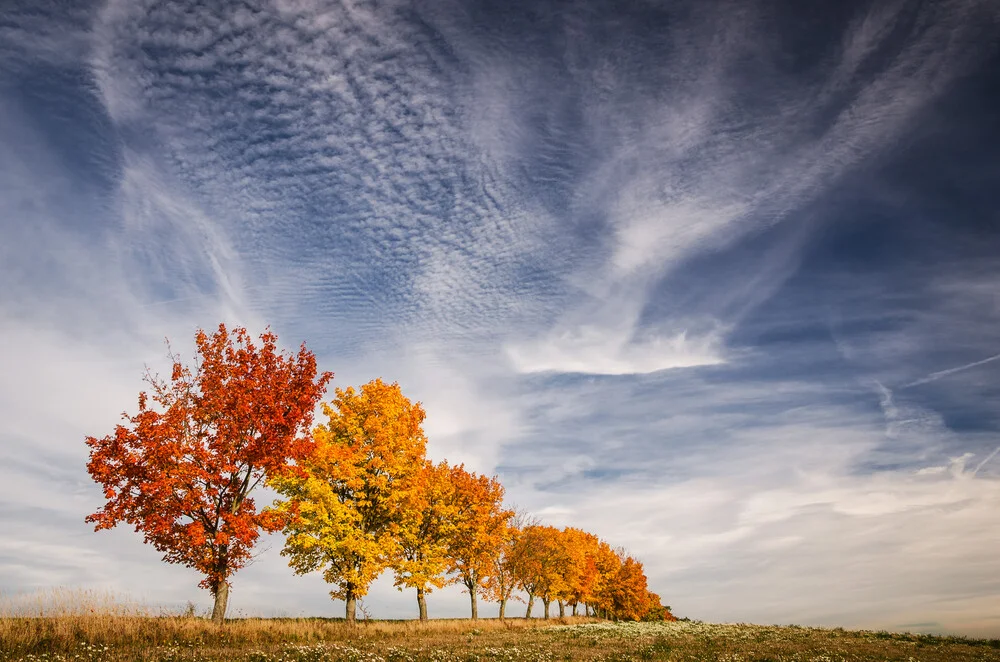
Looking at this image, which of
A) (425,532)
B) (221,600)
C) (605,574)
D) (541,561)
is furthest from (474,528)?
(605,574)

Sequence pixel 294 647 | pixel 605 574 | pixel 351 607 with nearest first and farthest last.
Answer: pixel 294 647 → pixel 351 607 → pixel 605 574

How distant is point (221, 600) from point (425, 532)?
74.5 feet

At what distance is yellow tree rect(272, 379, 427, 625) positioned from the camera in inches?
1423

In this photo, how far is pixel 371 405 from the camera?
4081 centimetres

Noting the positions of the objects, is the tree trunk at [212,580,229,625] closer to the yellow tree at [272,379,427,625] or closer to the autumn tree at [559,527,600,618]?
the yellow tree at [272,379,427,625]

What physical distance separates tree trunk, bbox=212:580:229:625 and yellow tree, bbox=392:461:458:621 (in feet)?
43.0

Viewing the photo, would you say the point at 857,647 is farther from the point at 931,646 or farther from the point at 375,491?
the point at 375,491

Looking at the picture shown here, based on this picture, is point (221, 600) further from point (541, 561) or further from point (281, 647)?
point (541, 561)

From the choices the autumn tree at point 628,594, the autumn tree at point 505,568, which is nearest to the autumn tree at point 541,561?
the autumn tree at point 505,568

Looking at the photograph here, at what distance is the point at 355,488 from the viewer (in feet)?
125

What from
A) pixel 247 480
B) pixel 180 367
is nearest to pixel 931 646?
pixel 247 480

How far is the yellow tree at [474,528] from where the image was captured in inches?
2167

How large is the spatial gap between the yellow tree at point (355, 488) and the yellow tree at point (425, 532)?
733 mm

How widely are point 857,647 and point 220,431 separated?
113ft
